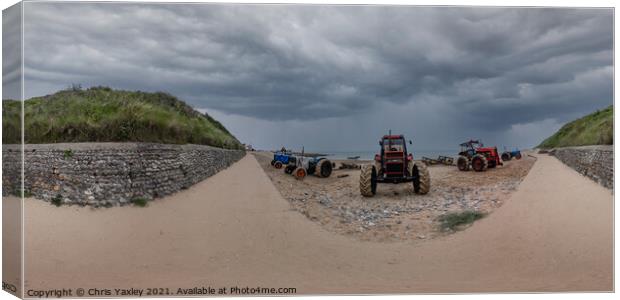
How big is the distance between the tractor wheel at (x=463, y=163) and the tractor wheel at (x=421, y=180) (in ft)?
1.36

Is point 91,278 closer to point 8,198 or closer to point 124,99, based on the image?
point 8,198

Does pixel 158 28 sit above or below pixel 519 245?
above

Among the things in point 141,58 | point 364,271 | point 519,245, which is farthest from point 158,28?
point 519,245

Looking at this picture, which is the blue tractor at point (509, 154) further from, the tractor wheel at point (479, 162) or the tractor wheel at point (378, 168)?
the tractor wheel at point (378, 168)

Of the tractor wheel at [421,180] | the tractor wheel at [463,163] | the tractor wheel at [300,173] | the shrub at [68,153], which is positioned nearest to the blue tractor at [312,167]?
the tractor wheel at [300,173]

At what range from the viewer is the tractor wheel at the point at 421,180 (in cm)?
520

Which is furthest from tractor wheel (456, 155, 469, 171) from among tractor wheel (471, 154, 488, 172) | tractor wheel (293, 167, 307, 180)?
tractor wheel (293, 167, 307, 180)

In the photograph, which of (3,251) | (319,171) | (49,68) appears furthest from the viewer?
(319,171)

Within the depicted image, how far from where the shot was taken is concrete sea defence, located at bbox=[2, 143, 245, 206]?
4691mm

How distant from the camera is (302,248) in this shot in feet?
15.8

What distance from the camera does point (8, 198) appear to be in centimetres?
488

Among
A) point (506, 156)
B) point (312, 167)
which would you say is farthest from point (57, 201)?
point (506, 156)

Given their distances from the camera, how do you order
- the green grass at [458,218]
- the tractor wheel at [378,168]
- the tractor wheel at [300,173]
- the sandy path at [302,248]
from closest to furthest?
the sandy path at [302,248]
the green grass at [458,218]
the tractor wheel at [300,173]
the tractor wheel at [378,168]

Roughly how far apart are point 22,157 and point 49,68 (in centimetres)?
119
